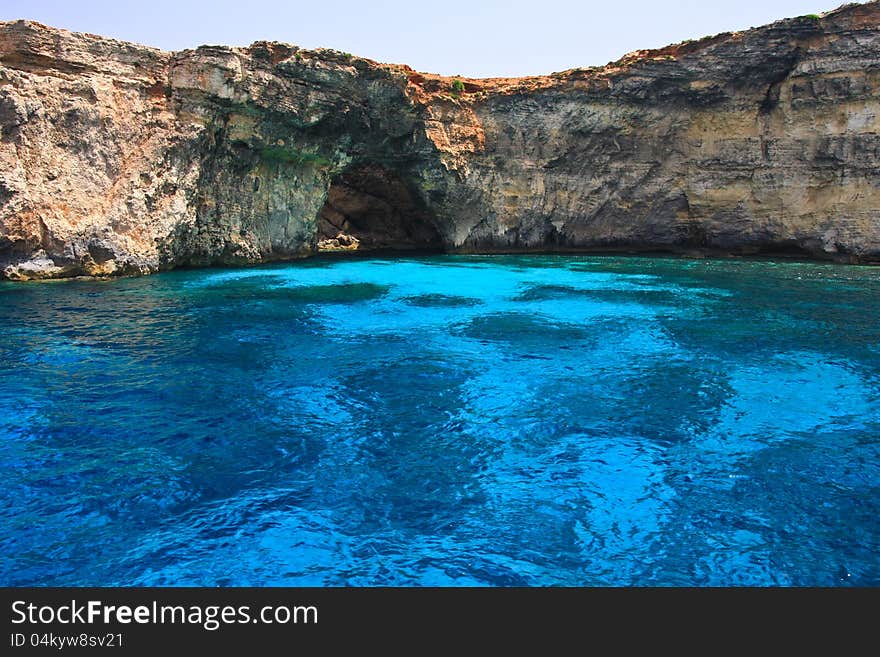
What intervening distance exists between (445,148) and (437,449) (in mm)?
24981

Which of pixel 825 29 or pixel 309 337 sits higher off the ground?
pixel 825 29

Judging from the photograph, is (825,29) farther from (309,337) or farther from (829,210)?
(309,337)

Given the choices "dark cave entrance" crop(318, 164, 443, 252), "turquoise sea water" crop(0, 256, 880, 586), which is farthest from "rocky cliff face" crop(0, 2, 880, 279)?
"turquoise sea water" crop(0, 256, 880, 586)

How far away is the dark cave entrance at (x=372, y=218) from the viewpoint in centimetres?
3719

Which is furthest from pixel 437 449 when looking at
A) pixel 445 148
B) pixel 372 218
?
pixel 372 218

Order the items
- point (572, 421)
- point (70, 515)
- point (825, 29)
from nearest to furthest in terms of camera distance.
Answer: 1. point (70, 515)
2. point (572, 421)
3. point (825, 29)

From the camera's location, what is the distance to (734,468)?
656 cm

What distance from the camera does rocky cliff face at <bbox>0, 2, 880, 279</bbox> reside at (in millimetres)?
19781

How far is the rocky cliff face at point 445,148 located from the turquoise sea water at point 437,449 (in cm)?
792

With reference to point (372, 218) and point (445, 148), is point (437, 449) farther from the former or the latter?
point (372, 218)

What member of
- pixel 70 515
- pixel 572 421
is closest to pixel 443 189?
pixel 572 421

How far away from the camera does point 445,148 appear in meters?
29.9

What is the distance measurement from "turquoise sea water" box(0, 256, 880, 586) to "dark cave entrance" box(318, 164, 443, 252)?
23.7 metres

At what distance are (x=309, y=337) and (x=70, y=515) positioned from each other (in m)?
7.23
